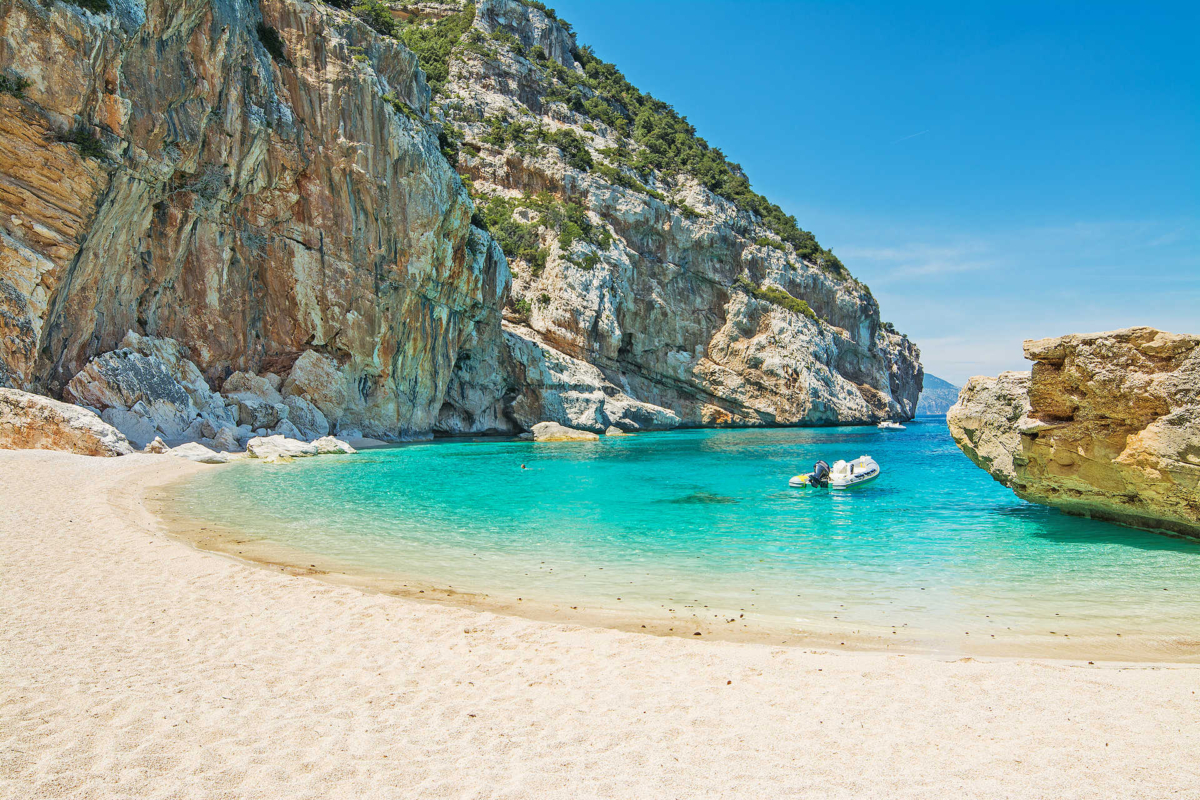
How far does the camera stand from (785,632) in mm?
6965

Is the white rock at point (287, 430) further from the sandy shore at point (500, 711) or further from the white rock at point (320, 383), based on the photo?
the sandy shore at point (500, 711)

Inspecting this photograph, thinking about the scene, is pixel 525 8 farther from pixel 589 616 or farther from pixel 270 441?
pixel 589 616

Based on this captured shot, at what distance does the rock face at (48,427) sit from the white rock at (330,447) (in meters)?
8.90

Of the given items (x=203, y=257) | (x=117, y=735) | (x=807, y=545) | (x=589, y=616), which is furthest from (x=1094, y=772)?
(x=203, y=257)

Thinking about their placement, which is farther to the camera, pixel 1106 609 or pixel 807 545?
pixel 807 545

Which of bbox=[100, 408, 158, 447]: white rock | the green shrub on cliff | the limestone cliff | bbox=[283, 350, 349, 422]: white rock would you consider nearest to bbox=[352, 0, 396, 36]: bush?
the limestone cliff

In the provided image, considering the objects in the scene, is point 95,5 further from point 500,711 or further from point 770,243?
point 770,243

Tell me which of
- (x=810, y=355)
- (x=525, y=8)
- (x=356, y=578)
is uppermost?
(x=525, y=8)

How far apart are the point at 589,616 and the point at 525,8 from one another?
81.4 metres

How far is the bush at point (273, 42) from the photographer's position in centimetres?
2983

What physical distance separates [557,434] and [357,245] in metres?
17.7

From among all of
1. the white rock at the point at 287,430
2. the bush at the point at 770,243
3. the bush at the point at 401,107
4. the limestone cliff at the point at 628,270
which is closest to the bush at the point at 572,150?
the limestone cliff at the point at 628,270

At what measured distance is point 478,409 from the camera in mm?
44812

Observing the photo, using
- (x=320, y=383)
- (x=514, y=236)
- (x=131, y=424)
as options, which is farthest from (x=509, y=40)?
(x=131, y=424)
